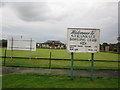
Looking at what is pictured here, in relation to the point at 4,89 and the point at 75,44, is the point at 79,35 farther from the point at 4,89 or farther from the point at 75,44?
the point at 4,89

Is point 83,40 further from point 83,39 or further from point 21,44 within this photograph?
point 21,44

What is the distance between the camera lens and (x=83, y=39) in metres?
6.22

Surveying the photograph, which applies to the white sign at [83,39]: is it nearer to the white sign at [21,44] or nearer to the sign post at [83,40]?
the sign post at [83,40]

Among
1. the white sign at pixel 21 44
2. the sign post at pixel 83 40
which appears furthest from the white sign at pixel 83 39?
the white sign at pixel 21 44

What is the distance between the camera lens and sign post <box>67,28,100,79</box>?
20.3 ft

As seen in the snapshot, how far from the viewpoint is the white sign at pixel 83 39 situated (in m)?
6.19

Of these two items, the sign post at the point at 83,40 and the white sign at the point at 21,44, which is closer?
the sign post at the point at 83,40

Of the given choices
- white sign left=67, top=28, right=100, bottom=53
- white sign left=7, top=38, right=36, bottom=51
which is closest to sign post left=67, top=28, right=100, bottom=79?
white sign left=67, top=28, right=100, bottom=53

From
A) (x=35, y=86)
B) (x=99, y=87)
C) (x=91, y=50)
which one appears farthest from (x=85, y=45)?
(x=35, y=86)

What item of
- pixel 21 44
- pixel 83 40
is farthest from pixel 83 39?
pixel 21 44

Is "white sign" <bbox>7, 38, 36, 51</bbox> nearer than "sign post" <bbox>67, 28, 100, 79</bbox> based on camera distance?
No

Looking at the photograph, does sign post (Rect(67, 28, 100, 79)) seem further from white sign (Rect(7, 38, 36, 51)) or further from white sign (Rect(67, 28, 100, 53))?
white sign (Rect(7, 38, 36, 51))

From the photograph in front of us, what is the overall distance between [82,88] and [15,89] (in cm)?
255

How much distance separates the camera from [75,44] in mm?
6195
